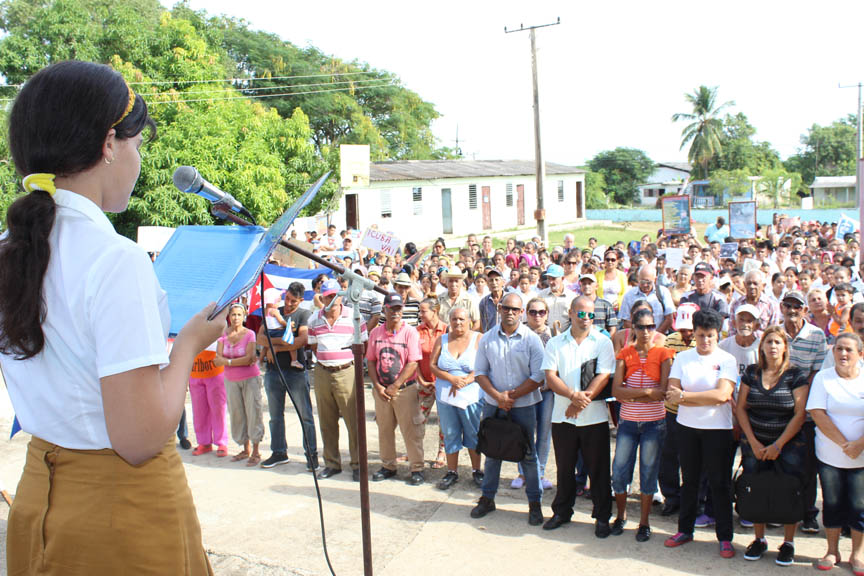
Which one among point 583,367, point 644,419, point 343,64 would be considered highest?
point 343,64

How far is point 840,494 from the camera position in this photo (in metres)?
4.95

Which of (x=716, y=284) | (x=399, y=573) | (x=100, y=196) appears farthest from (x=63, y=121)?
(x=716, y=284)

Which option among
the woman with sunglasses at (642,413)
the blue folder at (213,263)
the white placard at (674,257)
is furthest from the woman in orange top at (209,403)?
the white placard at (674,257)

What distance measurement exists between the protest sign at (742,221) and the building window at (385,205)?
17.2 meters

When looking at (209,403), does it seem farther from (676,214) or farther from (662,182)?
(662,182)

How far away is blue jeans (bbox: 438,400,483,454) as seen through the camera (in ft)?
22.5

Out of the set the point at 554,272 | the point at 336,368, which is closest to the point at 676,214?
the point at 554,272

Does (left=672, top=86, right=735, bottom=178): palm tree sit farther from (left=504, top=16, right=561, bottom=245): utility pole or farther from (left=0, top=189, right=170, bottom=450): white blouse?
(left=0, top=189, right=170, bottom=450): white blouse

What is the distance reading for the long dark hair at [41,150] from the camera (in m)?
1.39

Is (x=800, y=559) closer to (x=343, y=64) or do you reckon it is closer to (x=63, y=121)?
(x=63, y=121)

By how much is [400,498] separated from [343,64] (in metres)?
38.6

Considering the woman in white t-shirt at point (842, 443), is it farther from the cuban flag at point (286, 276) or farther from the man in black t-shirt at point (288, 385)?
the cuban flag at point (286, 276)

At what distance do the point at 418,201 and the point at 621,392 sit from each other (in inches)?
1072

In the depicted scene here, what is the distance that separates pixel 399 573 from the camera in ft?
16.8
